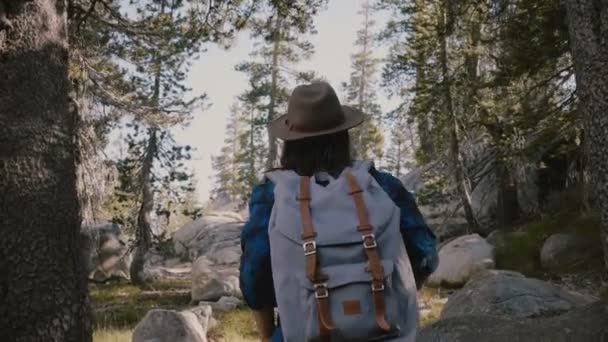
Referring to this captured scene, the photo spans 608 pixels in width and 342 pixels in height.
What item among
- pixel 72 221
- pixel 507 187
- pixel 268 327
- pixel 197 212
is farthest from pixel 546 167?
pixel 268 327

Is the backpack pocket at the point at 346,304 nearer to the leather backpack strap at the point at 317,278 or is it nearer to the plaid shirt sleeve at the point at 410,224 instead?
the leather backpack strap at the point at 317,278

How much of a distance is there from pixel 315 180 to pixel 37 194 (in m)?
2.44

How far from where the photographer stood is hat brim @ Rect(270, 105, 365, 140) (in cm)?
201

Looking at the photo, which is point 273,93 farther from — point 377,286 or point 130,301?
point 377,286

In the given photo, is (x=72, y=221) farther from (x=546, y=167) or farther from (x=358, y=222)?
(x=546, y=167)

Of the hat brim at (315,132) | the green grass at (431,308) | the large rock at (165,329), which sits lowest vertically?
the green grass at (431,308)

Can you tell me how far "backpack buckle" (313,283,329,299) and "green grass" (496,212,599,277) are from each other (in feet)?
35.2

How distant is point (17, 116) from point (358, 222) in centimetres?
278

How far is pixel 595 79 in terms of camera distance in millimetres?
4609

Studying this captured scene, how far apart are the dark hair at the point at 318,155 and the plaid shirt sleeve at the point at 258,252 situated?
113 mm

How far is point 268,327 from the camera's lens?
204 centimetres

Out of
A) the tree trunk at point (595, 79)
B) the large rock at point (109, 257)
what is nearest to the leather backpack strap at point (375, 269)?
the tree trunk at point (595, 79)

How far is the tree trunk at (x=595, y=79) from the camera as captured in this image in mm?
4582

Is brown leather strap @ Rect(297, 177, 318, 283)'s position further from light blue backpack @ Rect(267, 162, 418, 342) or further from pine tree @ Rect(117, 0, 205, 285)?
pine tree @ Rect(117, 0, 205, 285)
